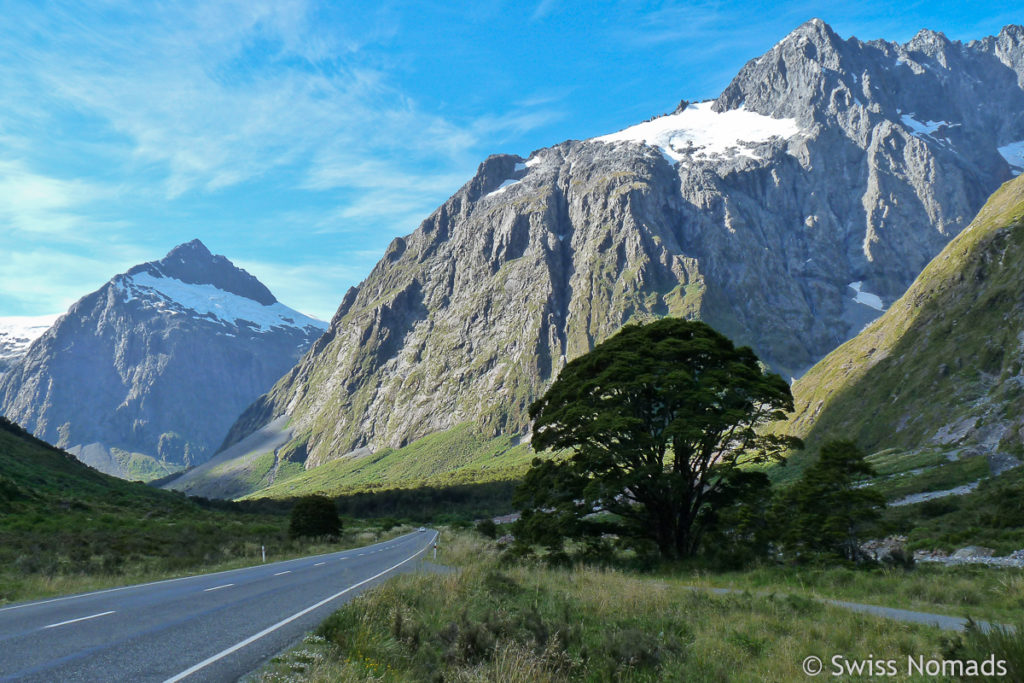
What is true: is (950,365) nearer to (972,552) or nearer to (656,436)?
(972,552)

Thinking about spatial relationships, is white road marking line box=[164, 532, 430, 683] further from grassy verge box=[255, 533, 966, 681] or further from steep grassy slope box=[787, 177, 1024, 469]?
steep grassy slope box=[787, 177, 1024, 469]

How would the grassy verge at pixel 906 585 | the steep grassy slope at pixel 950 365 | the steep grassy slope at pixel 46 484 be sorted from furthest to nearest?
1. the steep grassy slope at pixel 950 365
2. the steep grassy slope at pixel 46 484
3. the grassy verge at pixel 906 585

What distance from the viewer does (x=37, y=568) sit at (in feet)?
75.2

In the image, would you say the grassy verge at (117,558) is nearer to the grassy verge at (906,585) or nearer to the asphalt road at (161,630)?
the asphalt road at (161,630)

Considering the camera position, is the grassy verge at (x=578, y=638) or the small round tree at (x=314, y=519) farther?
the small round tree at (x=314, y=519)

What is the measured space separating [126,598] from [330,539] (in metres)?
40.7

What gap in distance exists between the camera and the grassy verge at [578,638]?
907 cm

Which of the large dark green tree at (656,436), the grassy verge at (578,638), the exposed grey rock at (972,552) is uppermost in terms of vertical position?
the large dark green tree at (656,436)

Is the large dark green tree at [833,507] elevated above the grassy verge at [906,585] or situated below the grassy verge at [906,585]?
above

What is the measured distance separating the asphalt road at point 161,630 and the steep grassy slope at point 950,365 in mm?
69219

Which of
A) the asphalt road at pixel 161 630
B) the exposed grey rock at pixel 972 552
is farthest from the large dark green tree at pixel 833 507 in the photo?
the asphalt road at pixel 161 630

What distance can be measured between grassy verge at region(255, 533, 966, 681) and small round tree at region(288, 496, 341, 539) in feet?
146

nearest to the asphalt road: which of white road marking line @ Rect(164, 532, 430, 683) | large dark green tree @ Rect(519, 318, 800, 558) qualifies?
white road marking line @ Rect(164, 532, 430, 683)

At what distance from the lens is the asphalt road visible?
8.55m
